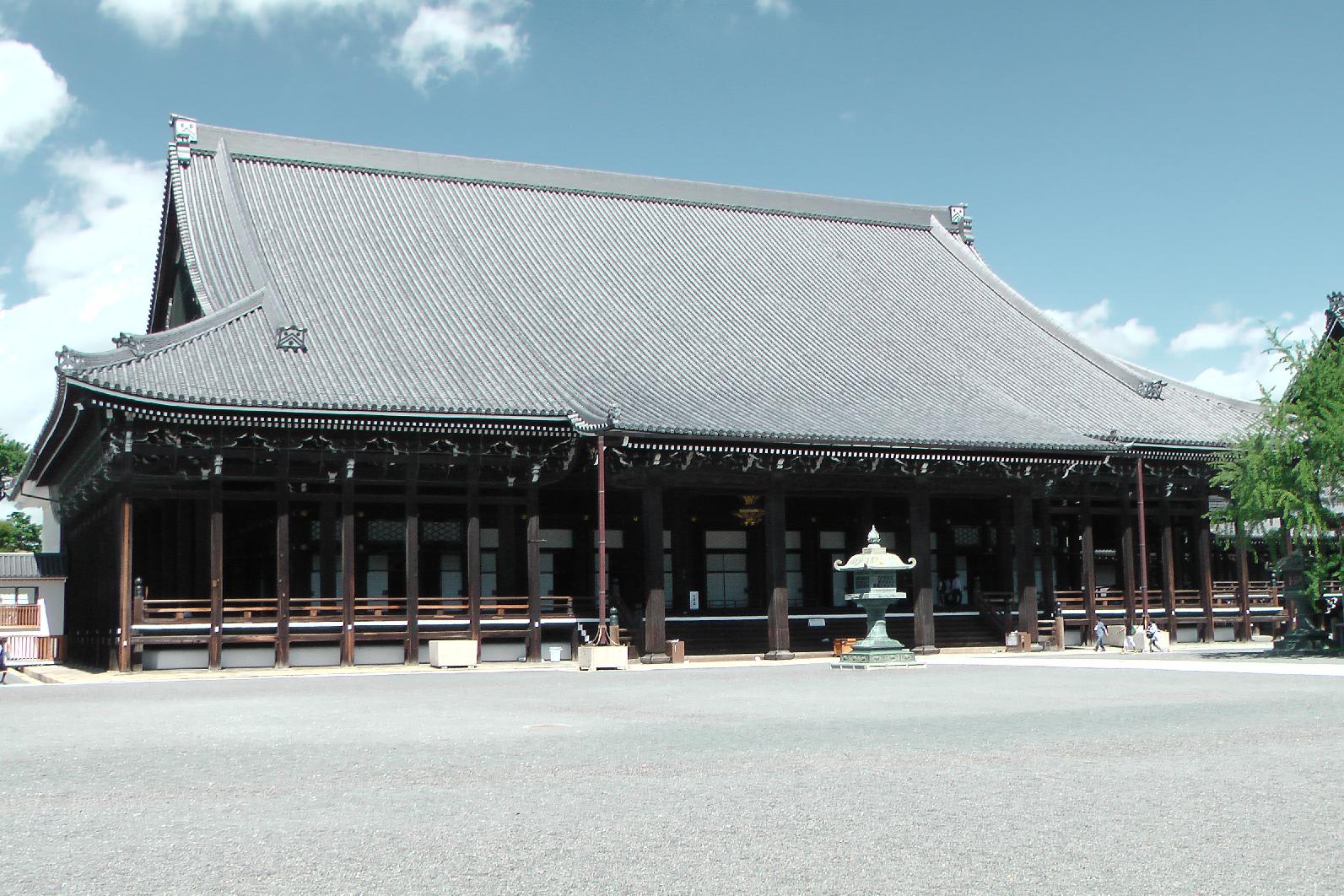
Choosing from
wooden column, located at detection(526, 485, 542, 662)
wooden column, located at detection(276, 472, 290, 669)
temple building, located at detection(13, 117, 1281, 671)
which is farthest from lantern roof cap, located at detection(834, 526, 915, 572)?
wooden column, located at detection(276, 472, 290, 669)

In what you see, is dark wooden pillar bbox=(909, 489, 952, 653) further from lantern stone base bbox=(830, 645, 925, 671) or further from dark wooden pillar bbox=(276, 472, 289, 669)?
dark wooden pillar bbox=(276, 472, 289, 669)

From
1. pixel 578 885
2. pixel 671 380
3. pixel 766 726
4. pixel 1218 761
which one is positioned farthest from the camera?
pixel 671 380

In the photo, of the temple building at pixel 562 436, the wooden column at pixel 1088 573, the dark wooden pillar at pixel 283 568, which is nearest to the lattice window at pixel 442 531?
the temple building at pixel 562 436

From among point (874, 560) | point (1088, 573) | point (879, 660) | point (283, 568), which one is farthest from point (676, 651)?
point (1088, 573)

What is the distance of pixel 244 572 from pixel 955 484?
17.7 metres

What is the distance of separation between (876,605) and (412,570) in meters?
10.0

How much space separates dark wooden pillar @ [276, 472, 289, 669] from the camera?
94.1ft

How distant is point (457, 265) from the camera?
38.8m

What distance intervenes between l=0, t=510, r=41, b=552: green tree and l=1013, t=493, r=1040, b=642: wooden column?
67.3m

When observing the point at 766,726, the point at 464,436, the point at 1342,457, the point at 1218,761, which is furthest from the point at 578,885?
the point at 1342,457

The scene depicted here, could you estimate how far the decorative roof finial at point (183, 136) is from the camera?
130 feet

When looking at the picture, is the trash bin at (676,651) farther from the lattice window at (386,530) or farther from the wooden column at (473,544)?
the lattice window at (386,530)

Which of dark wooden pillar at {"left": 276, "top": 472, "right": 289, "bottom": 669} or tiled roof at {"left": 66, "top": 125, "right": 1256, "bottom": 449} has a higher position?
tiled roof at {"left": 66, "top": 125, "right": 1256, "bottom": 449}

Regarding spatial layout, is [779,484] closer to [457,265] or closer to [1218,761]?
[457,265]
